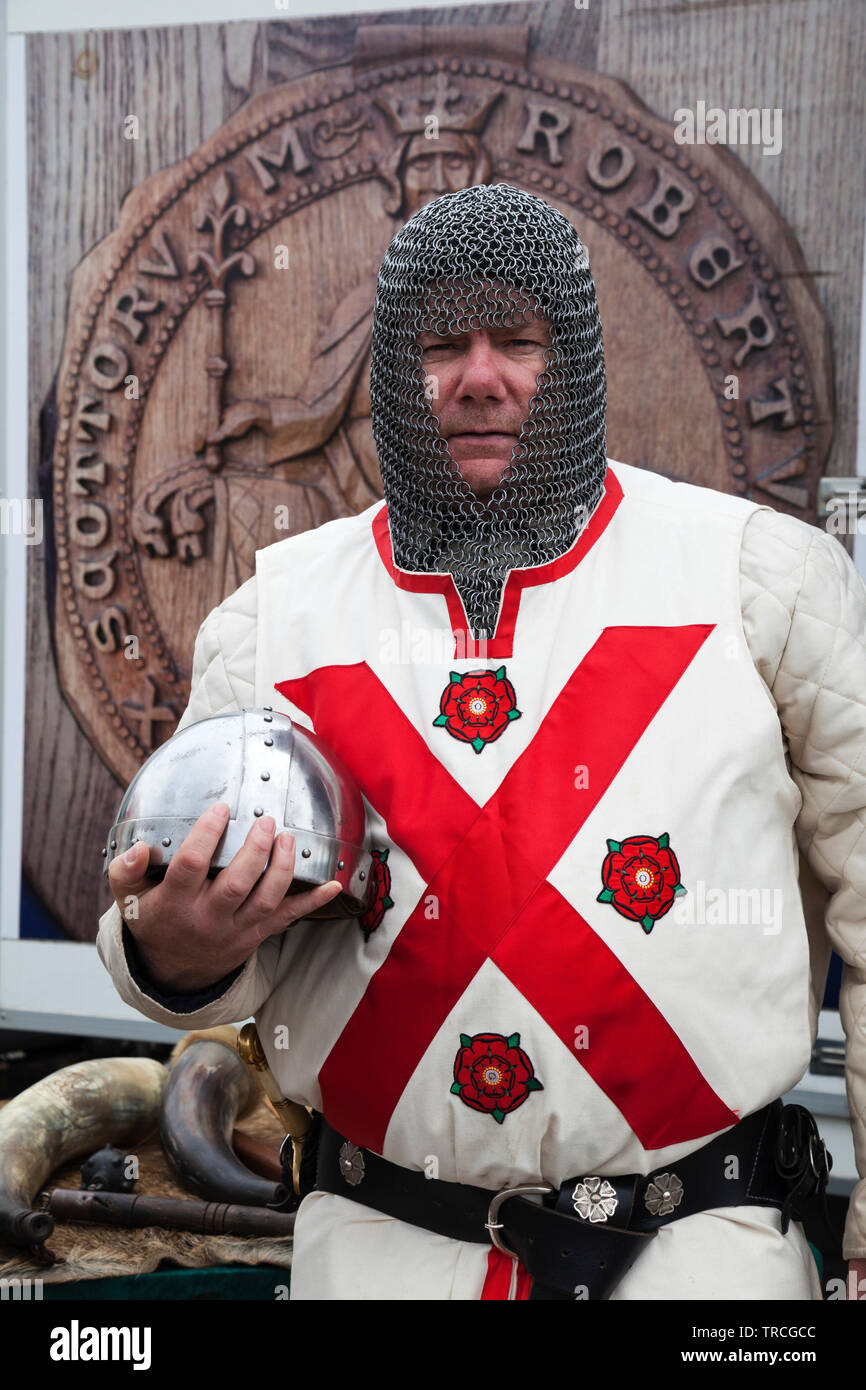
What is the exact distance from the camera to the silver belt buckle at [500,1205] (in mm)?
2084

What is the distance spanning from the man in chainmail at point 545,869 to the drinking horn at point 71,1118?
1.60m

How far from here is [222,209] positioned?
4.18 m

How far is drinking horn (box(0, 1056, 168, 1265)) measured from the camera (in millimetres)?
3660

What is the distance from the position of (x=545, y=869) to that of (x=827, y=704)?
1.71 ft

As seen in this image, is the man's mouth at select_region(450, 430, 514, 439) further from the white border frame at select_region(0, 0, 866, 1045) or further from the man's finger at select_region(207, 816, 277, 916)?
the white border frame at select_region(0, 0, 866, 1045)

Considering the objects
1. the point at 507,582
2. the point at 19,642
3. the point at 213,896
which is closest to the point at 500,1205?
the point at 213,896

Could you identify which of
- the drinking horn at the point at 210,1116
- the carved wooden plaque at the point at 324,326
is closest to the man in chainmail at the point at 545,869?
the drinking horn at the point at 210,1116

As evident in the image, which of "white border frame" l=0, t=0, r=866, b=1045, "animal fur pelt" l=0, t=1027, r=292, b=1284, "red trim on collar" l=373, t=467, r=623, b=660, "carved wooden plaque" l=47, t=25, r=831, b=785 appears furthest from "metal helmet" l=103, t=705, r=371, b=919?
"white border frame" l=0, t=0, r=866, b=1045

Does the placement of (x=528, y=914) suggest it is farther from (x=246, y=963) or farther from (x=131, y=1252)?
(x=131, y=1252)

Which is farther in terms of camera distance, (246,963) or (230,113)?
(230,113)

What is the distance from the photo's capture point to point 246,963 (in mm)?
2156

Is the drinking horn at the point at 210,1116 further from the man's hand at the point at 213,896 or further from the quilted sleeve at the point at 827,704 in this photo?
the quilted sleeve at the point at 827,704

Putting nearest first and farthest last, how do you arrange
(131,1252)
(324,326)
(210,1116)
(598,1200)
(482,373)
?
(598,1200), (482,373), (131,1252), (210,1116), (324,326)

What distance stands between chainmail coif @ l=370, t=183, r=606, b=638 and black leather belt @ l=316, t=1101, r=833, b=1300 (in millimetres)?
905
